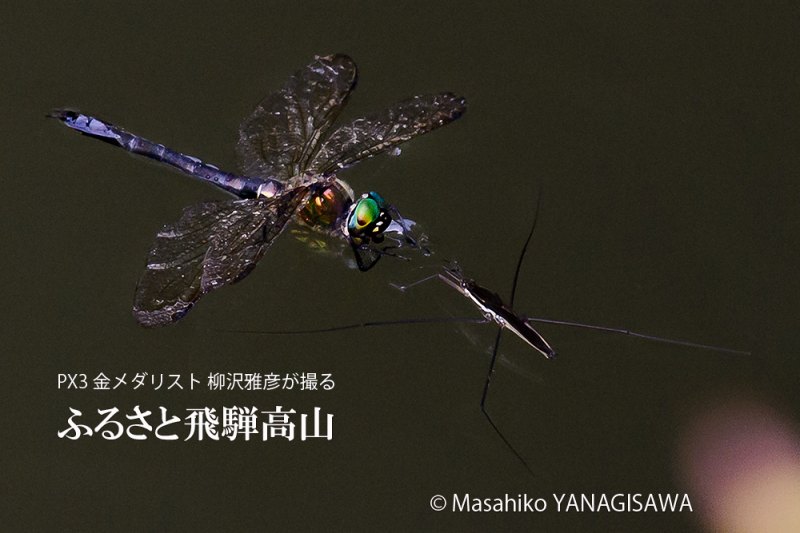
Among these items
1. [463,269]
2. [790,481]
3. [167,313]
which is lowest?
[790,481]

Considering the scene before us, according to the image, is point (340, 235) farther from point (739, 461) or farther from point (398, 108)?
point (739, 461)

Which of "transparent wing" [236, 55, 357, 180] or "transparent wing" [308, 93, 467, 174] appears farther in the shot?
"transparent wing" [236, 55, 357, 180]

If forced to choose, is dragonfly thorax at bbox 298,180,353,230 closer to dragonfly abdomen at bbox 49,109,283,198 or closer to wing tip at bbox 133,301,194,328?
dragonfly abdomen at bbox 49,109,283,198

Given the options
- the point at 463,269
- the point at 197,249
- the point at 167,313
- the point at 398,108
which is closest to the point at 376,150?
the point at 398,108

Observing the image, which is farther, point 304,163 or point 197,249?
point 304,163

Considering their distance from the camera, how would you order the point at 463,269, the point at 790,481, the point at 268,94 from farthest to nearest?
1. the point at 268,94
2. the point at 463,269
3. the point at 790,481

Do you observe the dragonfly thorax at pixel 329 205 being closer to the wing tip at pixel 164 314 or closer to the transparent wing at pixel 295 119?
the transparent wing at pixel 295 119

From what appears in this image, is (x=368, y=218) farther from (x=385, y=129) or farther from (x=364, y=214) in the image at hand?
(x=385, y=129)

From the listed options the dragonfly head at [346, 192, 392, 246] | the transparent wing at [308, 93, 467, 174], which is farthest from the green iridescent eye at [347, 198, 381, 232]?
the transparent wing at [308, 93, 467, 174]
